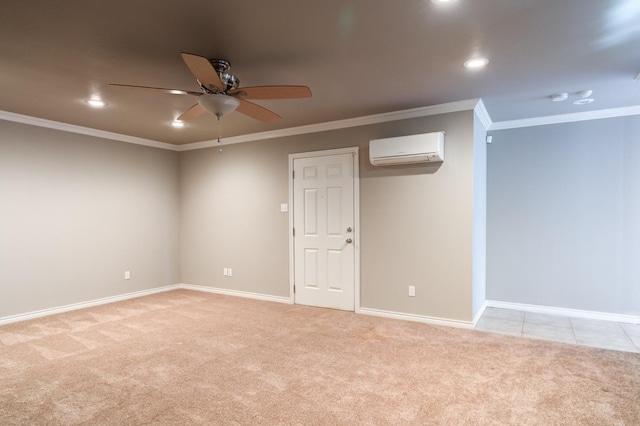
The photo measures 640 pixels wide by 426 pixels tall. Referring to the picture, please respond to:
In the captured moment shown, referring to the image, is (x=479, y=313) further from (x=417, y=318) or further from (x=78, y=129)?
(x=78, y=129)

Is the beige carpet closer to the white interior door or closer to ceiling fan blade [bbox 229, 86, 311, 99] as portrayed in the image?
the white interior door

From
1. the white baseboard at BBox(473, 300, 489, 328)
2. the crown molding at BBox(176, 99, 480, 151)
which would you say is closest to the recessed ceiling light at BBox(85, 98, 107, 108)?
the crown molding at BBox(176, 99, 480, 151)

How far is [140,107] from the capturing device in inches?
151

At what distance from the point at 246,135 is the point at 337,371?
3.62 metres

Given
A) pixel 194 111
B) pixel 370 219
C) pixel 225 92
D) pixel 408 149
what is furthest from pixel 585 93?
pixel 194 111

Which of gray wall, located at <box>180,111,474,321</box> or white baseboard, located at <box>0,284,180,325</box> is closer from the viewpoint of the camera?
gray wall, located at <box>180,111,474,321</box>

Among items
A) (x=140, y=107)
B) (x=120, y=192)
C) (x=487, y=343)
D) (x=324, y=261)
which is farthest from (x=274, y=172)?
(x=487, y=343)

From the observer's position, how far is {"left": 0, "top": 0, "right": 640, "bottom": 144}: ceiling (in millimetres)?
2035

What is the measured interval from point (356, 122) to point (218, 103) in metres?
2.22

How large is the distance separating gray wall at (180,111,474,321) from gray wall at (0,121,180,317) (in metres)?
0.48

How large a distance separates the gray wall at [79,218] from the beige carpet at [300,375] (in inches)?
23.9

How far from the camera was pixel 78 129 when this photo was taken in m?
4.69

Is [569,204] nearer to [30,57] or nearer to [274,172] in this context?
[274,172]

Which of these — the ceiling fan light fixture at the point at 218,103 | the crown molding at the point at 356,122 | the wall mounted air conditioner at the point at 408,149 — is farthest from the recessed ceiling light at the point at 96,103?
the wall mounted air conditioner at the point at 408,149
